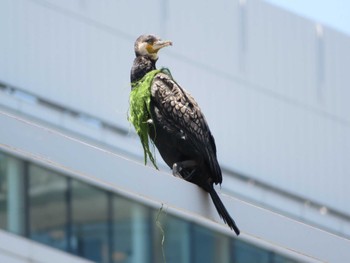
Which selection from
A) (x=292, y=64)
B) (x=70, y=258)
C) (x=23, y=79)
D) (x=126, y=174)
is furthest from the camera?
(x=292, y=64)

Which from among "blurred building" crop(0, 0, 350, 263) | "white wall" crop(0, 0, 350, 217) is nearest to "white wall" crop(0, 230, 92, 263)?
"blurred building" crop(0, 0, 350, 263)

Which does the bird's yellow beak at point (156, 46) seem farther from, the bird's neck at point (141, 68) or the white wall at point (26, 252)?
the white wall at point (26, 252)

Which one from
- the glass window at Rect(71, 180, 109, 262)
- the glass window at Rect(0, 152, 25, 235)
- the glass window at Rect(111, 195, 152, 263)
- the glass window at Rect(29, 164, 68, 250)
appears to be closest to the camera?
the glass window at Rect(0, 152, 25, 235)

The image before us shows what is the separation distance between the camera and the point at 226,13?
29438mm

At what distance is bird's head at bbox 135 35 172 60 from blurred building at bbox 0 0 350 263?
859cm

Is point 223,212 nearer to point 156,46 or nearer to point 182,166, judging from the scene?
point 182,166

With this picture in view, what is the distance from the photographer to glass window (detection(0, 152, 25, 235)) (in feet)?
77.4

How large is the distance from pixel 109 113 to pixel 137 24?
1.83 meters

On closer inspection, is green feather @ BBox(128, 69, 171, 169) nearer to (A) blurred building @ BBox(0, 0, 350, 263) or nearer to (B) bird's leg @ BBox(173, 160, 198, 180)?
(B) bird's leg @ BBox(173, 160, 198, 180)

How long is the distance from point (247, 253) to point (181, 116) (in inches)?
602

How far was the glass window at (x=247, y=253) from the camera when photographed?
27.0 meters

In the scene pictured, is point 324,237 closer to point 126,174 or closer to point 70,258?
point 126,174

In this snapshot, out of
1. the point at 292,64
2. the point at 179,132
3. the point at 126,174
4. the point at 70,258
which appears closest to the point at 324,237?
the point at 179,132

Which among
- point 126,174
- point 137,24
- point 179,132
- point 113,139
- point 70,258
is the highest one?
point 137,24
